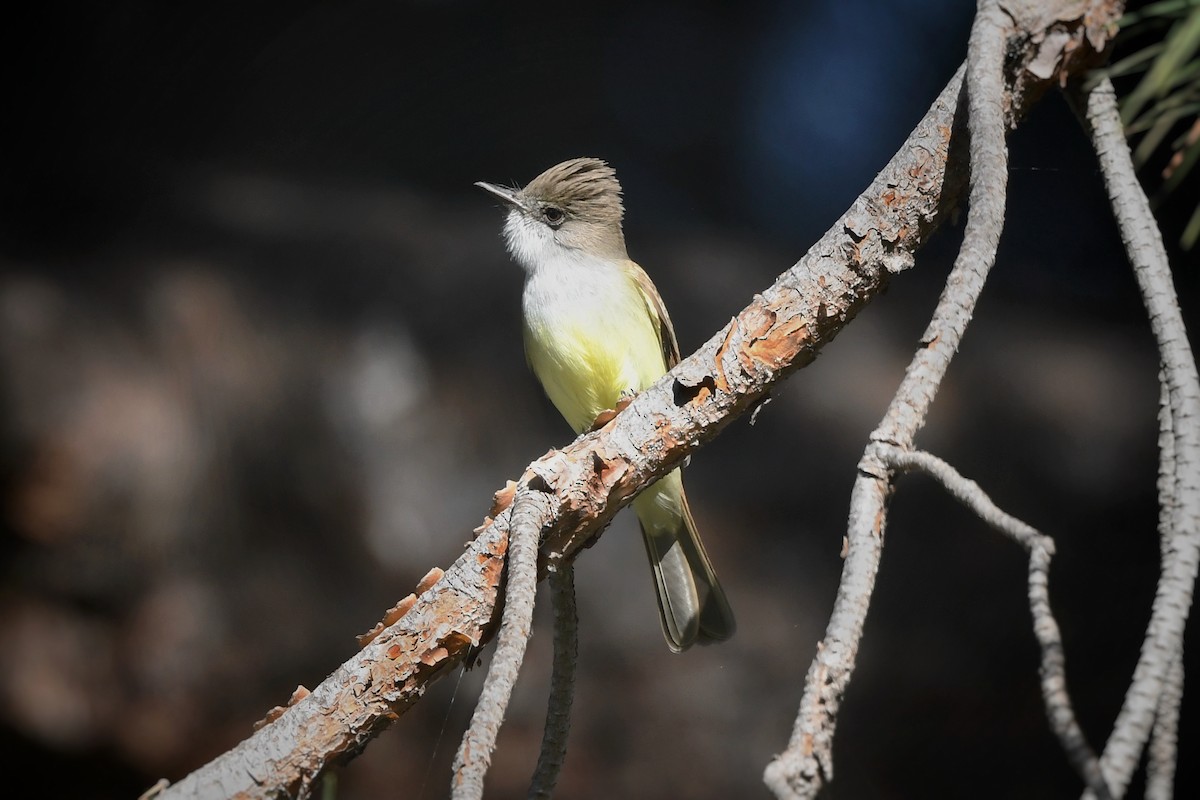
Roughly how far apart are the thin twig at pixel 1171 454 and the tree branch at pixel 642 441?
0.53 ft

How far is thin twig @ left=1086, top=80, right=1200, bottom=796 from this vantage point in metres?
0.59

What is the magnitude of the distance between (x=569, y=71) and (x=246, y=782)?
1.37m

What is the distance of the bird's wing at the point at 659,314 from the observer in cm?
194

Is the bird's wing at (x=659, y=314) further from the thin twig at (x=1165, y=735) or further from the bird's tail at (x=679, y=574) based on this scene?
the thin twig at (x=1165, y=735)

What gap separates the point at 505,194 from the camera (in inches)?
74.6

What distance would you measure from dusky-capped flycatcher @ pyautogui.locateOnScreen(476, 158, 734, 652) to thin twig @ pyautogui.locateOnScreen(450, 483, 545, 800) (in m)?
0.69

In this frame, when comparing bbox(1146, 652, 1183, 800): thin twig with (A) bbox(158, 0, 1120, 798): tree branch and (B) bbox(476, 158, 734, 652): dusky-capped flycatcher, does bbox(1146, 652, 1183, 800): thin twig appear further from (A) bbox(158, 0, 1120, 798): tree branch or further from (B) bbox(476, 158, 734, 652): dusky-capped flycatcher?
(B) bbox(476, 158, 734, 652): dusky-capped flycatcher

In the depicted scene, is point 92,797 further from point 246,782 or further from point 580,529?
point 580,529

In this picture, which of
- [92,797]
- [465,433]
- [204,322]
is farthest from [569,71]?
[92,797]

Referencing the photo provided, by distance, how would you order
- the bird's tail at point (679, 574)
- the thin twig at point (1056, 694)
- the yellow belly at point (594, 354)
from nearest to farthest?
the thin twig at point (1056, 694)
the bird's tail at point (679, 574)
the yellow belly at point (594, 354)

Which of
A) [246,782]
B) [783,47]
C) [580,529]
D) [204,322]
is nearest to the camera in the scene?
[246,782]

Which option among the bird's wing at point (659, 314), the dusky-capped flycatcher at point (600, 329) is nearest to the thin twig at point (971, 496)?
the dusky-capped flycatcher at point (600, 329)

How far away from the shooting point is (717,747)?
7.20 feet

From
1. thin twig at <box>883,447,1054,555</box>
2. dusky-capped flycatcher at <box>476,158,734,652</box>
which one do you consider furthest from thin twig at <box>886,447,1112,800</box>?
dusky-capped flycatcher at <box>476,158,734,652</box>
